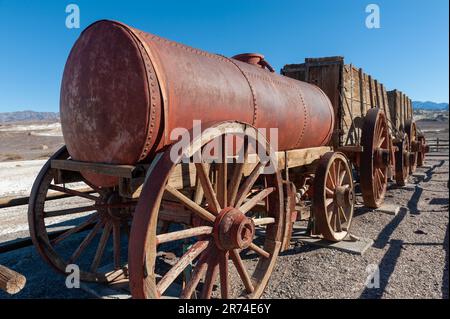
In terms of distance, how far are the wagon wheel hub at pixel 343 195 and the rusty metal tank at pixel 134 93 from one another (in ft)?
7.62

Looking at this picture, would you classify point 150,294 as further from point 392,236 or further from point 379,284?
point 392,236

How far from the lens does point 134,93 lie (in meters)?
2.53

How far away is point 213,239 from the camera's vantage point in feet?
9.23

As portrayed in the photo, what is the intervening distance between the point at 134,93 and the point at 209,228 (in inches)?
49.4

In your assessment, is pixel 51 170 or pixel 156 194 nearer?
pixel 156 194

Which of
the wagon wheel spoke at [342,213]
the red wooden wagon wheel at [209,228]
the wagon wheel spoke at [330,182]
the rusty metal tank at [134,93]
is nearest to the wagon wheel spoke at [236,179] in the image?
the red wooden wagon wheel at [209,228]

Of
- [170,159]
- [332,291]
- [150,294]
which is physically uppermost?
[170,159]

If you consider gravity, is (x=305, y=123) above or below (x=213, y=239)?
above

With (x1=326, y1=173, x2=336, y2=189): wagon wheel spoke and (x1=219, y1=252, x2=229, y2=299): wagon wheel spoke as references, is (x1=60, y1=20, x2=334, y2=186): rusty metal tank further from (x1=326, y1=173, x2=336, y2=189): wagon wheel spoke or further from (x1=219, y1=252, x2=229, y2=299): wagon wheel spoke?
(x1=326, y1=173, x2=336, y2=189): wagon wheel spoke

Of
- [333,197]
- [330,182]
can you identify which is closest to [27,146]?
[330,182]

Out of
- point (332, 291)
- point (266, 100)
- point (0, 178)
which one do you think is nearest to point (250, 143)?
point (266, 100)

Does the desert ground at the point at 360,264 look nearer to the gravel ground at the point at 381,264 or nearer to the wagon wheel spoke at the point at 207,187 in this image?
the gravel ground at the point at 381,264

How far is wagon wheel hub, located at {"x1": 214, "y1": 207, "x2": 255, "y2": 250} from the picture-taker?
9.04 ft
